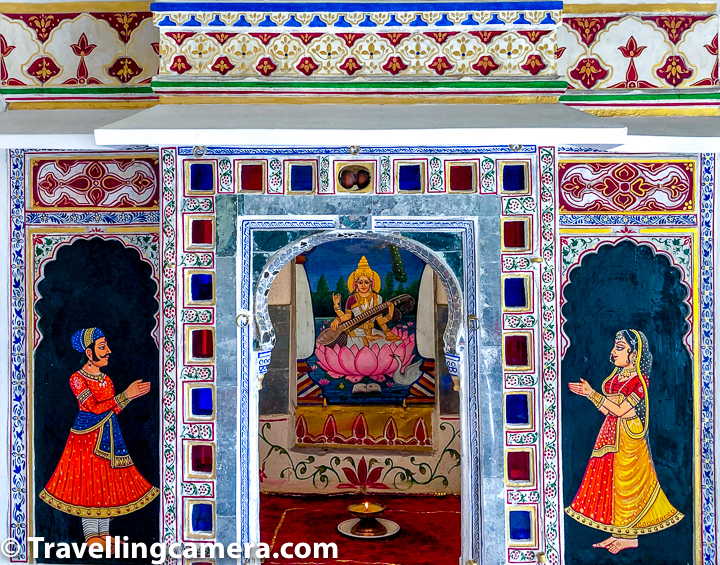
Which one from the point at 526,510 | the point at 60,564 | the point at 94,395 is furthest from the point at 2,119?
the point at 526,510

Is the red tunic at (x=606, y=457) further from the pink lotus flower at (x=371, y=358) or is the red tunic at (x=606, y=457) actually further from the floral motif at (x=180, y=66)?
the floral motif at (x=180, y=66)

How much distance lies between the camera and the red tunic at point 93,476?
510cm

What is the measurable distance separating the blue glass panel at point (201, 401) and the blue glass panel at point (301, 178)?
120 cm

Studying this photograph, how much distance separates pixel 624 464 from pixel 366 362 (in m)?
2.36

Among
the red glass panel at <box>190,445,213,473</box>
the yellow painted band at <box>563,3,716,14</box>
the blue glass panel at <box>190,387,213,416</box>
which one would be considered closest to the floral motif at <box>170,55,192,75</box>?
the blue glass panel at <box>190,387,213,416</box>

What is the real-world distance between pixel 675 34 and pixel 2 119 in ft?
12.7

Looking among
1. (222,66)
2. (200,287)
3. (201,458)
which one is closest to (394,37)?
(222,66)

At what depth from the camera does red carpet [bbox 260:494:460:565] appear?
17.7 ft

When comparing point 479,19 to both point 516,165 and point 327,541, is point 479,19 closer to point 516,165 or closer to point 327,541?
point 516,165

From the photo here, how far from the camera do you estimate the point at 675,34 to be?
492cm

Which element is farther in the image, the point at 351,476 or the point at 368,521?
the point at 351,476

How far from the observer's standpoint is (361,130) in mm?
4070

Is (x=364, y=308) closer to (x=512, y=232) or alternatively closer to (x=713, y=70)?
(x=512, y=232)

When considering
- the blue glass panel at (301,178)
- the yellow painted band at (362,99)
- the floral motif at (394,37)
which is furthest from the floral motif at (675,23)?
the blue glass panel at (301,178)
